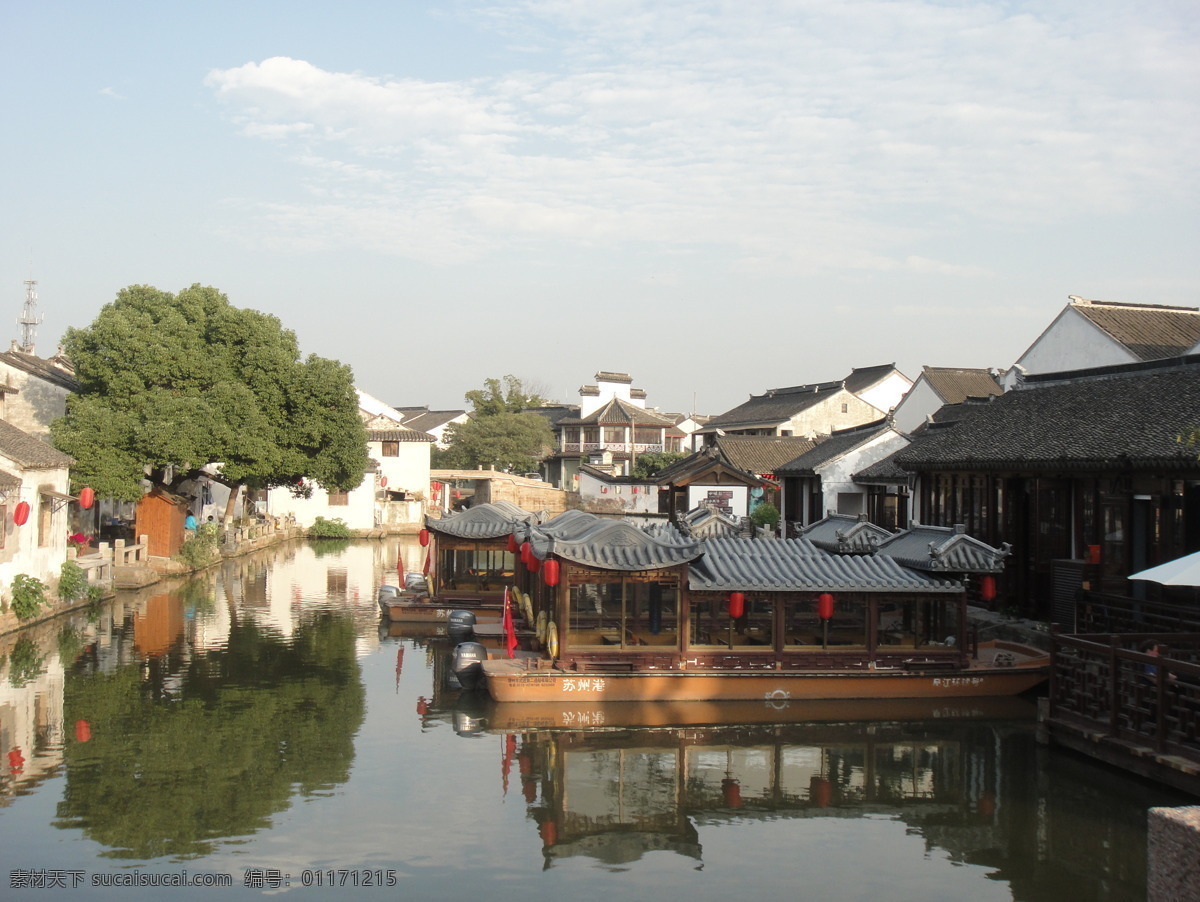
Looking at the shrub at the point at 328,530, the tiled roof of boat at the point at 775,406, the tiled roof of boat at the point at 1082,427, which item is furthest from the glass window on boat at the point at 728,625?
the tiled roof of boat at the point at 775,406

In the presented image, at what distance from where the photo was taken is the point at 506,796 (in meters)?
11.5

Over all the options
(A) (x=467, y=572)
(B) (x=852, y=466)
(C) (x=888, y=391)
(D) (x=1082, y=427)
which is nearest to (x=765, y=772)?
(D) (x=1082, y=427)

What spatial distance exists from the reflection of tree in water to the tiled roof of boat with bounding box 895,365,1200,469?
36.5ft

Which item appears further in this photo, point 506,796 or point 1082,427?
point 1082,427

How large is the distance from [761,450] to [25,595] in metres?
→ 25.0

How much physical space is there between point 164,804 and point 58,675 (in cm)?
674

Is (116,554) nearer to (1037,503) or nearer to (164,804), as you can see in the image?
(164,804)


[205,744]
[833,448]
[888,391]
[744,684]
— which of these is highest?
[888,391]

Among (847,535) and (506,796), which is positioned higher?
(847,535)

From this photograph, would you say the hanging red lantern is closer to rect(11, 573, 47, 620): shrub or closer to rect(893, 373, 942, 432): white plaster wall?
rect(11, 573, 47, 620): shrub

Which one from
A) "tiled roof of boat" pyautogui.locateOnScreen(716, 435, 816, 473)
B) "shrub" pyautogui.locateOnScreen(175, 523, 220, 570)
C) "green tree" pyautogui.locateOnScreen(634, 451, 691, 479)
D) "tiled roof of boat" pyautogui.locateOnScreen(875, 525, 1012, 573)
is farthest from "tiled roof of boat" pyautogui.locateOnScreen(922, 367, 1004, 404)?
"shrub" pyautogui.locateOnScreen(175, 523, 220, 570)

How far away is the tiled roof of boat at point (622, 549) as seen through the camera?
48.9 ft

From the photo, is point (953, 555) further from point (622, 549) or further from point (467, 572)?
point (467, 572)

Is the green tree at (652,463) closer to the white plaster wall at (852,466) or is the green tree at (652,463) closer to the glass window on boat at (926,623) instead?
the white plaster wall at (852,466)
